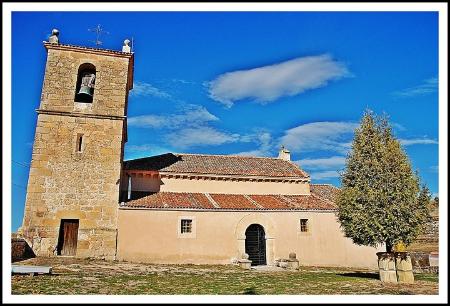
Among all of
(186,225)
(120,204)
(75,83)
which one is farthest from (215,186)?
(75,83)

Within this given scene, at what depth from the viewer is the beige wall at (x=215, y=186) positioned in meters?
21.1

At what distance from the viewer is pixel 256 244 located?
64.1ft

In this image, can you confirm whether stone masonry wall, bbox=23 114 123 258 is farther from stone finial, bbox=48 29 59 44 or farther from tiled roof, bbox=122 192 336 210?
stone finial, bbox=48 29 59 44

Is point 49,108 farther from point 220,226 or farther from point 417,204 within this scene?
point 417,204

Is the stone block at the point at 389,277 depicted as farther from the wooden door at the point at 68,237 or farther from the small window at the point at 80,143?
Result: the small window at the point at 80,143

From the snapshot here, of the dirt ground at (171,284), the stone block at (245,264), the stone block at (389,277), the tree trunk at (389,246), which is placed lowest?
the stone block at (245,264)

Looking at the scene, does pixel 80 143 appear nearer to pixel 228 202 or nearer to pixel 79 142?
pixel 79 142

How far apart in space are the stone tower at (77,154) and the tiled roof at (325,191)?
13.3 m

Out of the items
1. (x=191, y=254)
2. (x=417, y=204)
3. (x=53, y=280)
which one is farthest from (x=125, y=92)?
(x=417, y=204)

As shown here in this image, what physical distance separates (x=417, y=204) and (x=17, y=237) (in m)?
15.9

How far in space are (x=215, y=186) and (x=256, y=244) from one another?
14.7ft

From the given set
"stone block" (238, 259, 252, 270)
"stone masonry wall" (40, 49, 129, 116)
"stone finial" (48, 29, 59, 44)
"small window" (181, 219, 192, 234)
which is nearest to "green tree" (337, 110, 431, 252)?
"stone block" (238, 259, 252, 270)

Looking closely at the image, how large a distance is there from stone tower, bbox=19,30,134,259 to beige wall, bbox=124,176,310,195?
3.74 meters

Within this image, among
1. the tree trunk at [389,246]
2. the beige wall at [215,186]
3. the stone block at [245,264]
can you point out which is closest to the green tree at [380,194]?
the tree trunk at [389,246]
